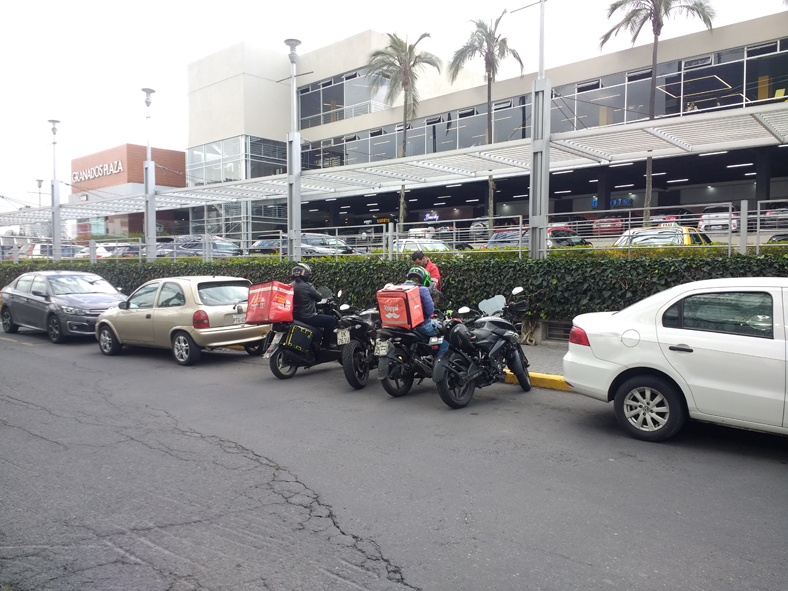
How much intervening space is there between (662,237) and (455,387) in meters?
5.67

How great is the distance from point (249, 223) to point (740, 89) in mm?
26567

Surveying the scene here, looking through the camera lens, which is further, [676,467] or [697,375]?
[697,375]

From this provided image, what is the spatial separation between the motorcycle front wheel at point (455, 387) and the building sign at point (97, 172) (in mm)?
48090

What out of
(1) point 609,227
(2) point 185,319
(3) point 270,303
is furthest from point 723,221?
(2) point 185,319

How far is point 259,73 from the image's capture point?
130 ft

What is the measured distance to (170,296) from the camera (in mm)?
10578

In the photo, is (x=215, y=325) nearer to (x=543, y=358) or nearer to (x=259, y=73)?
(x=543, y=358)

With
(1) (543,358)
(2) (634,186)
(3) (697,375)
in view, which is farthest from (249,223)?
(3) (697,375)

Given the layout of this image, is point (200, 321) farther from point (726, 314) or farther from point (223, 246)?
point (223, 246)

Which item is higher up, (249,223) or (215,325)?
(249,223)

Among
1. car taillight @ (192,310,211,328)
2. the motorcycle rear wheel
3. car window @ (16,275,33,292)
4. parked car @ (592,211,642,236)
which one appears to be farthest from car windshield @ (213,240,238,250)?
the motorcycle rear wheel

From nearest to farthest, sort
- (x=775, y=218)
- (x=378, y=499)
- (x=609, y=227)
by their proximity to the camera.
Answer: (x=378, y=499), (x=775, y=218), (x=609, y=227)

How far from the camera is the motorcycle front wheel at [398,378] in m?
7.41

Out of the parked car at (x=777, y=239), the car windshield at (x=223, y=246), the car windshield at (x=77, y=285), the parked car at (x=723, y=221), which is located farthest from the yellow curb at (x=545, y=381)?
the car windshield at (x=223, y=246)
